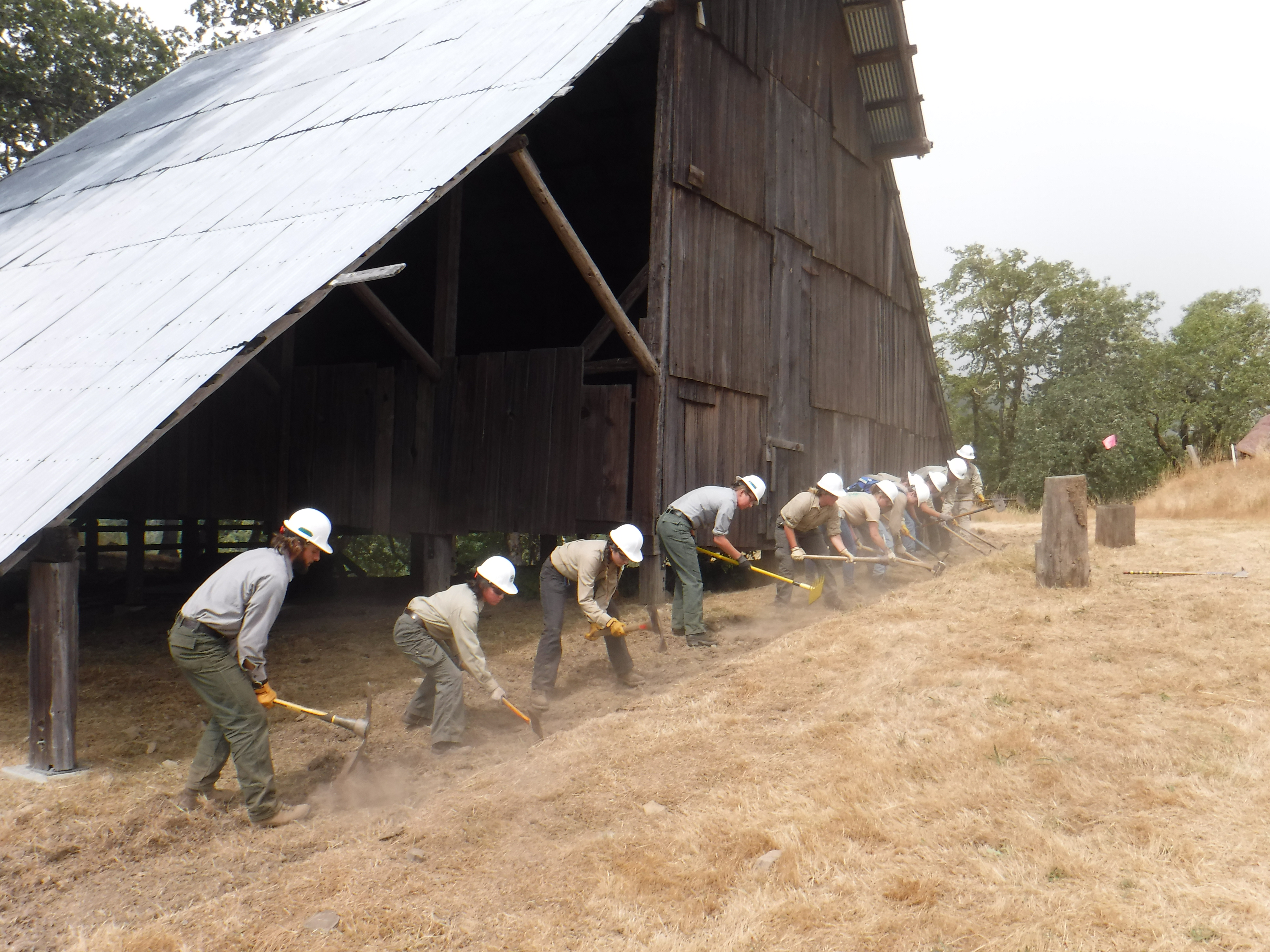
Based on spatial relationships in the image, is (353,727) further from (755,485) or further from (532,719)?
(755,485)

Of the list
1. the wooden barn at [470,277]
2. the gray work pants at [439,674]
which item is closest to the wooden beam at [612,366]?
the wooden barn at [470,277]

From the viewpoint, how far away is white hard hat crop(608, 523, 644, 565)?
815 cm

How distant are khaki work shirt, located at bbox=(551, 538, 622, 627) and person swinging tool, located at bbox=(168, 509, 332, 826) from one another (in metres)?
2.65

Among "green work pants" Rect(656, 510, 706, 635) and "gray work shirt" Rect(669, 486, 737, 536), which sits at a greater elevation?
"gray work shirt" Rect(669, 486, 737, 536)

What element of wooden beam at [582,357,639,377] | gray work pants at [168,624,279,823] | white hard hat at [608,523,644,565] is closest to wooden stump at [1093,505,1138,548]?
wooden beam at [582,357,639,377]

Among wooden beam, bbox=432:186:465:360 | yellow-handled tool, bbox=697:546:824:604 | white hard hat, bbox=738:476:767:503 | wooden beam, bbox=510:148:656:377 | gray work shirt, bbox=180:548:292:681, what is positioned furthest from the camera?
wooden beam, bbox=432:186:465:360

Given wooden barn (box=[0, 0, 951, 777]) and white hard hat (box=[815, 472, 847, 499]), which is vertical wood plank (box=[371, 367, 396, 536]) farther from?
white hard hat (box=[815, 472, 847, 499])

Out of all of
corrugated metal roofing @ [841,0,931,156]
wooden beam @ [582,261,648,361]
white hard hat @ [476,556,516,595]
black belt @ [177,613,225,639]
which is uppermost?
corrugated metal roofing @ [841,0,931,156]

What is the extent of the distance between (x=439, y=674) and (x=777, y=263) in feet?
28.8

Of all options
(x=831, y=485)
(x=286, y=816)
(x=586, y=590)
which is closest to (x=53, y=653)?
(x=286, y=816)

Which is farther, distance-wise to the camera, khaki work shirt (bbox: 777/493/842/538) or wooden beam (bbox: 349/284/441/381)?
khaki work shirt (bbox: 777/493/842/538)

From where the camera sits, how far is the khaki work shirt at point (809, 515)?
1190cm

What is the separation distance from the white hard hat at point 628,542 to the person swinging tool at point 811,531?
12.6 feet

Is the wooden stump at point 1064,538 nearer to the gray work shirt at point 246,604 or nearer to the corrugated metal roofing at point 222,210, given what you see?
the corrugated metal roofing at point 222,210
